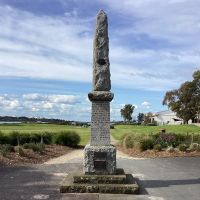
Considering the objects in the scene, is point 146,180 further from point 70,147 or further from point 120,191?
point 70,147

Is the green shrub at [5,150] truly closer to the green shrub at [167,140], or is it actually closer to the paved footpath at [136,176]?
the paved footpath at [136,176]

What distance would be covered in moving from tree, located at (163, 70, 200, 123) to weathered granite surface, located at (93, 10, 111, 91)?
65502 millimetres

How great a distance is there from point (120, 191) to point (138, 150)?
1637 centimetres

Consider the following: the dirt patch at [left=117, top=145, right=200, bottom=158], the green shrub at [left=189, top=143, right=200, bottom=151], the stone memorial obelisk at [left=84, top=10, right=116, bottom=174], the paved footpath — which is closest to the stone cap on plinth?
the stone memorial obelisk at [left=84, top=10, right=116, bottom=174]

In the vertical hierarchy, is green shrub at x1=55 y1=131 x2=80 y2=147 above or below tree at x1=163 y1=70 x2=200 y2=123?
below

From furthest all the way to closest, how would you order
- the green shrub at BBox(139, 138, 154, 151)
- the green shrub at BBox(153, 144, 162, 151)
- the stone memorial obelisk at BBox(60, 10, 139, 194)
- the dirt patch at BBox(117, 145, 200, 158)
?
the green shrub at BBox(139, 138, 154, 151) < the green shrub at BBox(153, 144, 162, 151) < the dirt patch at BBox(117, 145, 200, 158) < the stone memorial obelisk at BBox(60, 10, 139, 194)

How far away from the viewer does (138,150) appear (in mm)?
29328

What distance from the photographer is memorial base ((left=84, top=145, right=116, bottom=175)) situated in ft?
45.9

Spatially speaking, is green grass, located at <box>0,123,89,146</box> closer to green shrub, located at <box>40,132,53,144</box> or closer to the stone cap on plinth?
green shrub, located at <box>40,132,53,144</box>

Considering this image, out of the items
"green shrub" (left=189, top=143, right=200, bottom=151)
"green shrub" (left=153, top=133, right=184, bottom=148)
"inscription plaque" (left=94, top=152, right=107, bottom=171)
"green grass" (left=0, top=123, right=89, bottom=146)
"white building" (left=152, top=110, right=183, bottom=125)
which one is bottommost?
"inscription plaque" (left=94, top=152, right=107, bottom=171)

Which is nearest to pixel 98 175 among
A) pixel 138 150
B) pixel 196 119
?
pixel 138 150

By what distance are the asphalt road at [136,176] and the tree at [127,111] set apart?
103 meters

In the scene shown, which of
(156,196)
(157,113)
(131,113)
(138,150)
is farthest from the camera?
(157,113)

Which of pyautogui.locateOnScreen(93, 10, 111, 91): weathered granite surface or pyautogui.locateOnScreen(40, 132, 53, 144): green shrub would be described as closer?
pyautogui.locateOnScreen(93, 10, 111, 91): weathered granite surface
